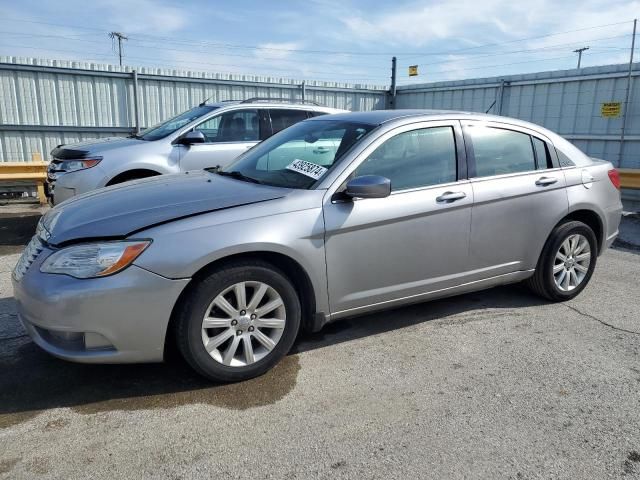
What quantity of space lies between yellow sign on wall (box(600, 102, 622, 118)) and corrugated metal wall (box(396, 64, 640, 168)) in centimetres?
11

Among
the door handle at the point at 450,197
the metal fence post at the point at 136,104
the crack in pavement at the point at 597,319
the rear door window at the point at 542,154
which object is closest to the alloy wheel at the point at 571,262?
the crack in pavement at the point at 597,319

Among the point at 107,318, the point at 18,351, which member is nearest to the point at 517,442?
the point at 107,318

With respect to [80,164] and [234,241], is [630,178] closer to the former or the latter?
[234,241]

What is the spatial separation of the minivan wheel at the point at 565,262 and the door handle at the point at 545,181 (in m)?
0.41

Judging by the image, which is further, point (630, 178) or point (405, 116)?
point (630, 178)

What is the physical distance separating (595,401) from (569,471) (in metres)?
0.78

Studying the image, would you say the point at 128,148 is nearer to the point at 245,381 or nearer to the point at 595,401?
the point at 245,381

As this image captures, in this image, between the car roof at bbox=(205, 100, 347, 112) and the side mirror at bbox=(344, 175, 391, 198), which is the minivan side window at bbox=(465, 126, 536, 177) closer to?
the side mirror at bbox=(344, 175, 391, 198)

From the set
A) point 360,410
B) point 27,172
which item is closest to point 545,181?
point 360,410

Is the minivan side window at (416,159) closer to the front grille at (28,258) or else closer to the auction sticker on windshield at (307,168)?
the auction sticker on windshield at (307,168)

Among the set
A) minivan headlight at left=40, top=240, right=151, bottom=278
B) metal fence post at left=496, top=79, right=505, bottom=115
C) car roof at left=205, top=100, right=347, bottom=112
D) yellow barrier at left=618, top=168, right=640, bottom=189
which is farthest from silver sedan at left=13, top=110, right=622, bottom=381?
metal fence post at left=496, top=79, right=505, bottom=115

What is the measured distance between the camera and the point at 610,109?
1073cm

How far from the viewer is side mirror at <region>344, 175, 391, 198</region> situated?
3.29m

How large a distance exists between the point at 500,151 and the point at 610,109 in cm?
819
